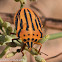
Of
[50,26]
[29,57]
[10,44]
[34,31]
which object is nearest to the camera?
[34,31]

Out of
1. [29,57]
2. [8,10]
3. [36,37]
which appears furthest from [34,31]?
[8,10]

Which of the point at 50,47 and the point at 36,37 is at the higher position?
the point at 36,37

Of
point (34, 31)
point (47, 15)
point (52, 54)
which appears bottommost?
point (52, 54)

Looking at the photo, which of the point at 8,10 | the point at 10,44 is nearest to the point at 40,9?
the point at 8,10

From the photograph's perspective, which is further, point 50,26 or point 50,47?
point 50,26

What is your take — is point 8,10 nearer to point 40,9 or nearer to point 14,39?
point 40,9

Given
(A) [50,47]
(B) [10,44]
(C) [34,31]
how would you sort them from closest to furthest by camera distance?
(C) [34,31], (B) [10,44], (A) [50,47]
